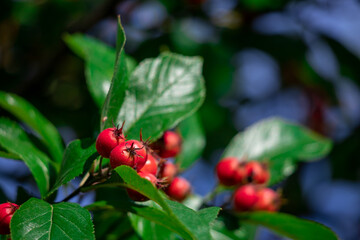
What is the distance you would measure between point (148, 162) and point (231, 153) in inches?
29.9

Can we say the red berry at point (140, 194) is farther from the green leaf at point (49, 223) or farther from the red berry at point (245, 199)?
the red berry at point (245, 199)

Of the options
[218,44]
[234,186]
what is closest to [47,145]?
[234,186]

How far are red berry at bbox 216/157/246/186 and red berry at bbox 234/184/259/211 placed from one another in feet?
0.17

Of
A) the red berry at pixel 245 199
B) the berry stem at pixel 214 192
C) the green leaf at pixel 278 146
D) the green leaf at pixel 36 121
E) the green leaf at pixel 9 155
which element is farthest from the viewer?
the green leaf at pixel 278 146

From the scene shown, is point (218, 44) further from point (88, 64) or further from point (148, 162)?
point (148, 162)

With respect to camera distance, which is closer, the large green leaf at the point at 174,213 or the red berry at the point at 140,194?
the large green leaf at the point at 174,213

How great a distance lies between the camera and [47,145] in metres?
1.31

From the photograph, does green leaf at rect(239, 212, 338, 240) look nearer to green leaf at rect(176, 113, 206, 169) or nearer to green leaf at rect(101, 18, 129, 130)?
green leaf at rect(176, 113, 206, 169)

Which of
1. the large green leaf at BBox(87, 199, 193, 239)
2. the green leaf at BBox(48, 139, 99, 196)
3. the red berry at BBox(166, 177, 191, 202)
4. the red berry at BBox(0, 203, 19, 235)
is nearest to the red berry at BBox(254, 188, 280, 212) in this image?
the red berry at BBox(166, 177, 191, 202)

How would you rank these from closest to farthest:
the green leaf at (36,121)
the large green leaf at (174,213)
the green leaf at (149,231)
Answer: the large green leaf at (174,213) → the green leaf at (149,231) → the green leaf at (36,121)

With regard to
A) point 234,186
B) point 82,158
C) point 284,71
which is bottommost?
point 284,71

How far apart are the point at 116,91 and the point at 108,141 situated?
16 centimetres

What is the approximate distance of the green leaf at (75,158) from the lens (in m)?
0.91

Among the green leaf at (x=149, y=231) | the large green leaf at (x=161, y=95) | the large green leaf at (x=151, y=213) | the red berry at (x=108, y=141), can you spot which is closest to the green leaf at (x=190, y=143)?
the large green leaf at (x=161, y=95)
